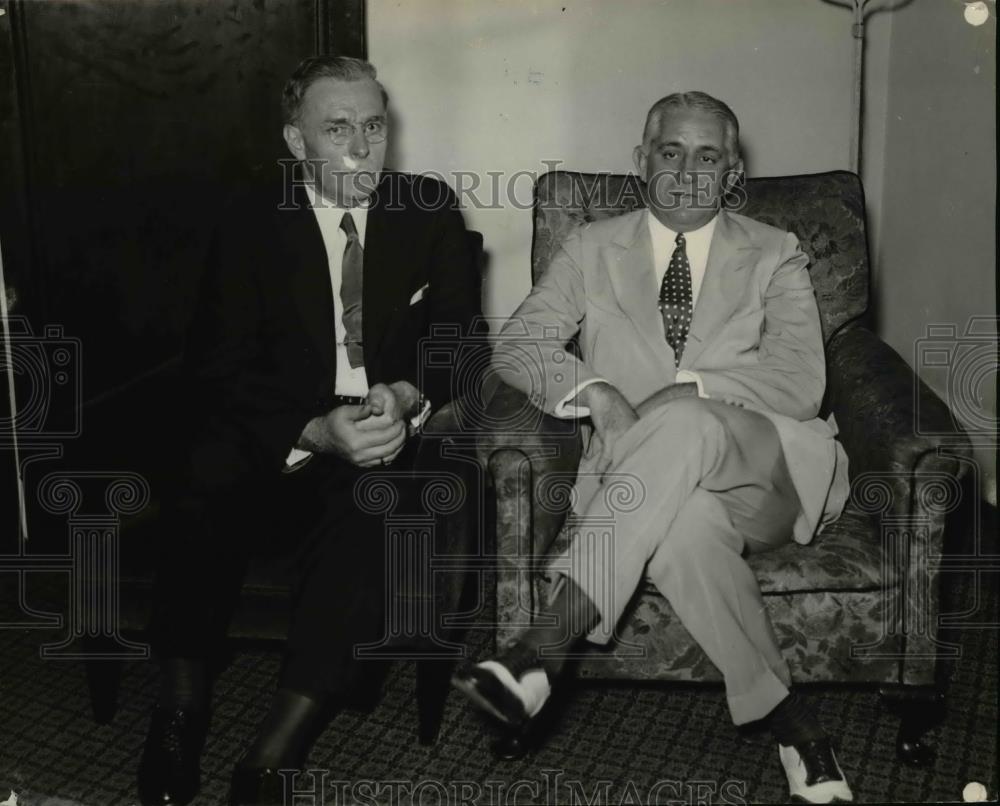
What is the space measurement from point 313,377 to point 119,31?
50.8 inches

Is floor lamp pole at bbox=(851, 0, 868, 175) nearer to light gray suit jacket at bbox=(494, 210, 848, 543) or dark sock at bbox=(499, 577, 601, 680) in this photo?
light gray suit jacket at bbox=(494, 210, 848, 543)

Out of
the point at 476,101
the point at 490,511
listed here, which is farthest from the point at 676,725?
the point at 476,101

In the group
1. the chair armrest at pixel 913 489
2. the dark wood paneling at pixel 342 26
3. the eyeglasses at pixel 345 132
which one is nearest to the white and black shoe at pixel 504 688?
the chair armrest at pixel 913 489

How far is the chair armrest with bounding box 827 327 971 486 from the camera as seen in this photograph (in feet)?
6.53

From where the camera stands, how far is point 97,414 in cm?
251

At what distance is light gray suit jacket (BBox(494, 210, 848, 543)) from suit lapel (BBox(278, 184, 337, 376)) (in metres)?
0.34

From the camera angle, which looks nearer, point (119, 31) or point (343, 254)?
point (343, 254)

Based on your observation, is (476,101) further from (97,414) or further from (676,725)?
(676,725)

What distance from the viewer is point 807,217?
2551 millimetres

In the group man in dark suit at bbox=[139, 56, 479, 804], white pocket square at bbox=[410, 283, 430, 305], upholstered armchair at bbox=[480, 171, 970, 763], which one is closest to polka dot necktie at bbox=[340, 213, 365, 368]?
man in dark suit at bbox=[139, 56, 479, 804]

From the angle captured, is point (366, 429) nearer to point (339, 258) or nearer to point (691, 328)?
point (339, 258)

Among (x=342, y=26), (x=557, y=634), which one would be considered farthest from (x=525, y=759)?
(x=342, y=26)

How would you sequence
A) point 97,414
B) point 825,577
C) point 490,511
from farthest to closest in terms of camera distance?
point 490,511 → point 97,414 → point 825,577

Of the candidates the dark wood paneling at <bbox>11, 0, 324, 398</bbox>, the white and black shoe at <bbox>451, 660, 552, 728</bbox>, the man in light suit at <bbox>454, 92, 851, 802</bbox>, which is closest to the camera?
the white and black shoe at <bbox>451, 660, 552, 728</bbox>
